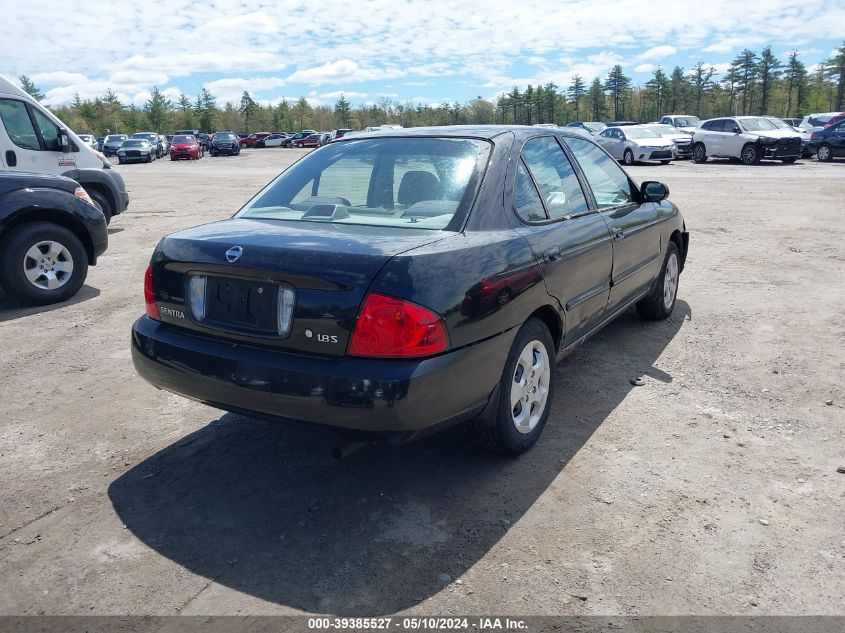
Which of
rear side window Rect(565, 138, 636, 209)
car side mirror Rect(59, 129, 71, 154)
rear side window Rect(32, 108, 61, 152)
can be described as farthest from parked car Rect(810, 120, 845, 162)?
rear side window Rect(32, 108, 61, 152)

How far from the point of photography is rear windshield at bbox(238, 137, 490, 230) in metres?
3.42

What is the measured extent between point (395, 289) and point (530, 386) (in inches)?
46.5

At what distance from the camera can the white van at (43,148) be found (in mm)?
9648

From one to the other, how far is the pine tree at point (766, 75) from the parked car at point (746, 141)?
78734 mm

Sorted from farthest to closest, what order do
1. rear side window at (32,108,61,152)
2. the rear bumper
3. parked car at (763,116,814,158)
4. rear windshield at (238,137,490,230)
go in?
parked car at (763,116,814,158) < rear side window at (32,108,61,152) < rear windshield at (238,137,490,230) < the rear bumper

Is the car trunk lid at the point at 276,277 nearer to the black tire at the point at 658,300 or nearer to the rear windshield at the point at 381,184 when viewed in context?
the rear windshield at the point at 381,184

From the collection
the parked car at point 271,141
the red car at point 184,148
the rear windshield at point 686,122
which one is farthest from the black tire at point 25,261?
the parked car at point 271,141

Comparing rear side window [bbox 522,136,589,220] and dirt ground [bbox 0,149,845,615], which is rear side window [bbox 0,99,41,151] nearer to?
dirt ground [bbox 0,149,845,615]

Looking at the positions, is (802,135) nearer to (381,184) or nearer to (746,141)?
(746,141)

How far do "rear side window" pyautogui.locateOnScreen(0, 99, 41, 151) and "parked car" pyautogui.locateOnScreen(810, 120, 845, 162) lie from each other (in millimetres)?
27997

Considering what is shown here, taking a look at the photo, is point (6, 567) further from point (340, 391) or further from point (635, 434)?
point (635, 434)

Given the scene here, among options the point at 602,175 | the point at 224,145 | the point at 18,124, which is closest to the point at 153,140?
the point at 224,145

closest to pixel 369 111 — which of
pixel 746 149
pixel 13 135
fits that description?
pixel 746 149

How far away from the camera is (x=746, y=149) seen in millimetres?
26109
